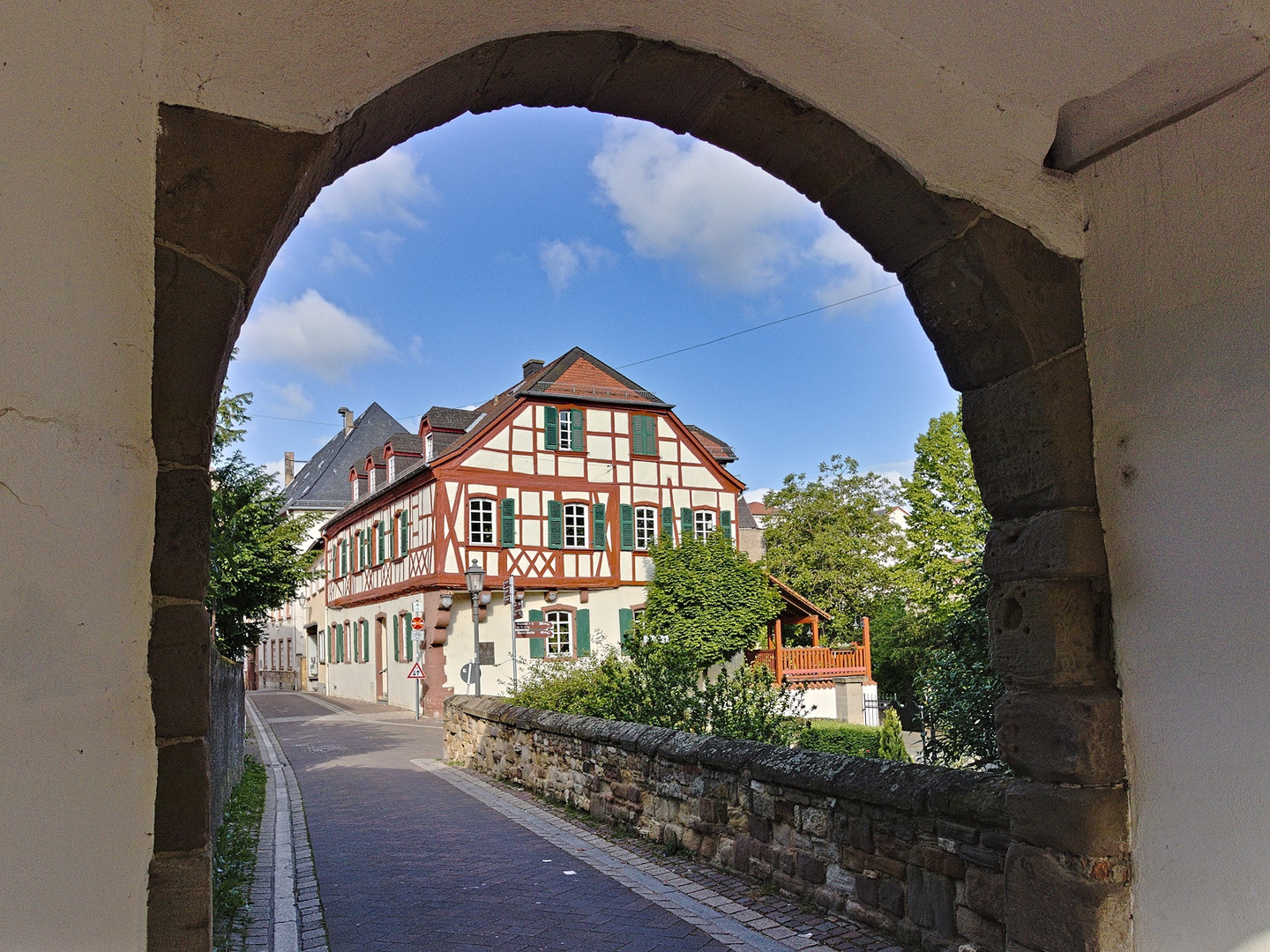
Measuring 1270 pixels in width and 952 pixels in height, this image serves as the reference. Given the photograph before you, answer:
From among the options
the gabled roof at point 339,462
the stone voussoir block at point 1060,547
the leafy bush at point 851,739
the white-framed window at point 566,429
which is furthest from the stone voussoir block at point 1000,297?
the gabled roof at point 339,462

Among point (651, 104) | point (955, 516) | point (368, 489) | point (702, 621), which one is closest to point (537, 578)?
point (702, 621)

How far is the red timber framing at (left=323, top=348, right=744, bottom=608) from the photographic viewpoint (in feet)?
74.1

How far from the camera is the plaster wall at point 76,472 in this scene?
203cm

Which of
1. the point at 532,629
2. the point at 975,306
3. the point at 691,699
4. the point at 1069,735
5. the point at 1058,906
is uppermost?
the point at 975,306

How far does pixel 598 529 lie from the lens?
24.1 m

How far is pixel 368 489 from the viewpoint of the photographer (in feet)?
97.8

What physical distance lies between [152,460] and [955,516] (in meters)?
25.5


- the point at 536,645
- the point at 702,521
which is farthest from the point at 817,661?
the point at 536,645

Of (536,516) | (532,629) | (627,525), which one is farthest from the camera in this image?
(627,525)

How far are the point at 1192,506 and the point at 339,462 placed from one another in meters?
43.9

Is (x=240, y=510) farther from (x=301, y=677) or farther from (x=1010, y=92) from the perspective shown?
(x=301, y=677)

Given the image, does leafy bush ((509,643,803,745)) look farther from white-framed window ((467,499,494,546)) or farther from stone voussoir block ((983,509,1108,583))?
white-framed window ((467,499,494,546))

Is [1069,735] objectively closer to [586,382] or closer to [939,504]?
[586,382]

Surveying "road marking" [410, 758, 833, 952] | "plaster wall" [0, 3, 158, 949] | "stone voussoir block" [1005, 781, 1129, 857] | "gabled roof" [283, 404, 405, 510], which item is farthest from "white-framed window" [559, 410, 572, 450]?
"plaster wall" [0, 3, 158, 949]
